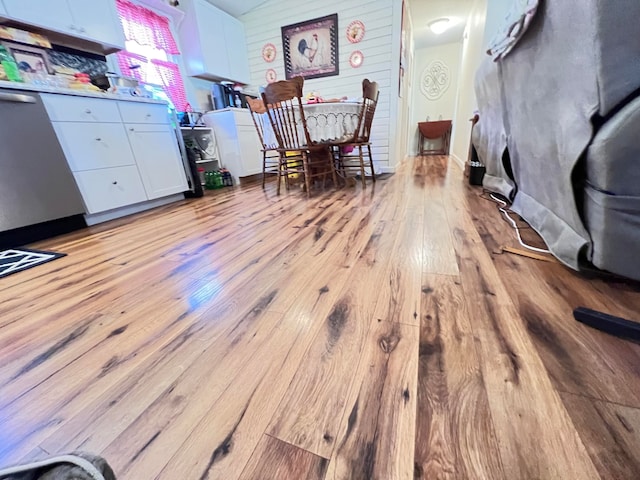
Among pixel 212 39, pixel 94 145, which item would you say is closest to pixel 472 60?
pixel 212 39

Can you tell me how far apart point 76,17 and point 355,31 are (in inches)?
111

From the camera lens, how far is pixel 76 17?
6.79 feet

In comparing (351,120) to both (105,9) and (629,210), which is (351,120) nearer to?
(629,210)

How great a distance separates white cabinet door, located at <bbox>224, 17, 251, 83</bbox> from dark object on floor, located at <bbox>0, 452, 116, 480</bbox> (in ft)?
14.0

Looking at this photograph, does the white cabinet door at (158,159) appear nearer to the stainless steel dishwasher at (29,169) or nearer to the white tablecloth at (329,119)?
the stainless steel dishwasher at (29,169)

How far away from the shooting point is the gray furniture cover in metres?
0.59

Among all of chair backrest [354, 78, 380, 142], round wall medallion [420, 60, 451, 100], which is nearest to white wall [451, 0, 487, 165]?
chair backrest [354, 78, 380, 142]

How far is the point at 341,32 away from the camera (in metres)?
3.33

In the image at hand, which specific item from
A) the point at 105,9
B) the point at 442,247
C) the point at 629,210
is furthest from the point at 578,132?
the point at 105,9

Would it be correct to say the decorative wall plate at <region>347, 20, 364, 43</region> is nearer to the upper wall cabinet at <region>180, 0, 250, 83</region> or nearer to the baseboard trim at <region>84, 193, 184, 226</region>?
the upper wall cabinet at <region>180, 0, 250, 83</region>

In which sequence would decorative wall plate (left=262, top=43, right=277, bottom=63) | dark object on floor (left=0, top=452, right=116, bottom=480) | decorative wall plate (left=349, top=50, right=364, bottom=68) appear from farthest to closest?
1. decorative wall plate (left=262, top=43, right=277, bottom=63)
2. decorative wall plate (left=349, top=50, right=364, bottom=68)
3. dark object on floor (left=0, top=452, right=116, bottom=480)

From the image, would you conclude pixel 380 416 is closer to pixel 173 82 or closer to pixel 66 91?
pixel 66 91

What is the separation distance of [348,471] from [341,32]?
4232 mm

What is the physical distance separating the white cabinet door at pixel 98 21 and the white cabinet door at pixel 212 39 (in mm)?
1028
